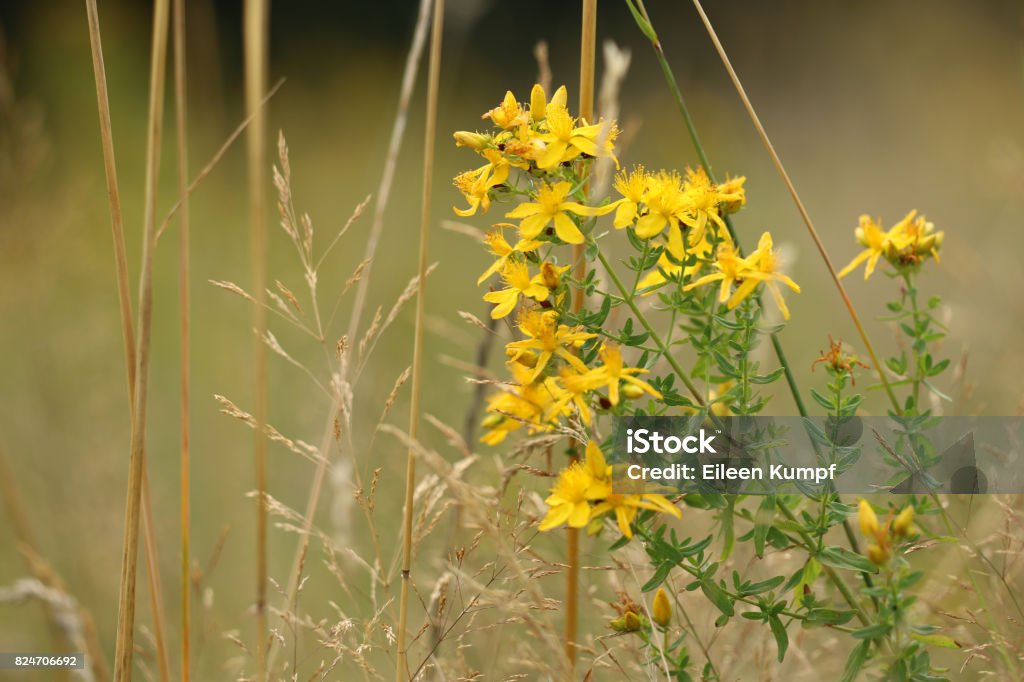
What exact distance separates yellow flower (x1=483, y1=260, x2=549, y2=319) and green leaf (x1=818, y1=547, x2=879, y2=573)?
466 millimetres

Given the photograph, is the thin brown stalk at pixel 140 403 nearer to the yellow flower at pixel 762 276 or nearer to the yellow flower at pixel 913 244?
the yellow flower at pixel 762 276

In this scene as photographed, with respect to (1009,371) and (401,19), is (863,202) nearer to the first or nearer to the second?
(1009,371)

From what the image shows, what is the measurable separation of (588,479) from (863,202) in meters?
3.28

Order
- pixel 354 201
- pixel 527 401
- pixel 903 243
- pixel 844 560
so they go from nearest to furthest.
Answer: pixel 844 560 < pixel 527 401 < pixel 903 243 < pixel 354 201

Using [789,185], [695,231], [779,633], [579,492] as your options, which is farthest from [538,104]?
[779,633]

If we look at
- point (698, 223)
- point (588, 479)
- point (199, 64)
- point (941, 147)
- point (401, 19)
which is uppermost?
point (401, 19)

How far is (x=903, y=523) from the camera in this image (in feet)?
2.78

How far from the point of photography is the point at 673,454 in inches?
37.5

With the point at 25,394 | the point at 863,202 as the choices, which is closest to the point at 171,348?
the point at 25,394

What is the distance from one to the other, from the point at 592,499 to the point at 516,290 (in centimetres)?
28

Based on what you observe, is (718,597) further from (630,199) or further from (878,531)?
(630,199)

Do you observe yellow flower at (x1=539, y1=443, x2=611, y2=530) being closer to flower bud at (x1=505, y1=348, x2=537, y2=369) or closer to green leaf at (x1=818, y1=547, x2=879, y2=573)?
flower bud at (x1=505, y1=348, x2=537, y2=369)

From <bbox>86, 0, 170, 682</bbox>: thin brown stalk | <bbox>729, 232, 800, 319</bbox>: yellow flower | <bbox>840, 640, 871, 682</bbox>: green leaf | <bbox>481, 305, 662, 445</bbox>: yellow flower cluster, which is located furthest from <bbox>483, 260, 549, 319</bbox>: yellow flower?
<bbox>840, 640, 871, 682</bbox>: green leaf

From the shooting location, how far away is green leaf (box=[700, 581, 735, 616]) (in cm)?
93
